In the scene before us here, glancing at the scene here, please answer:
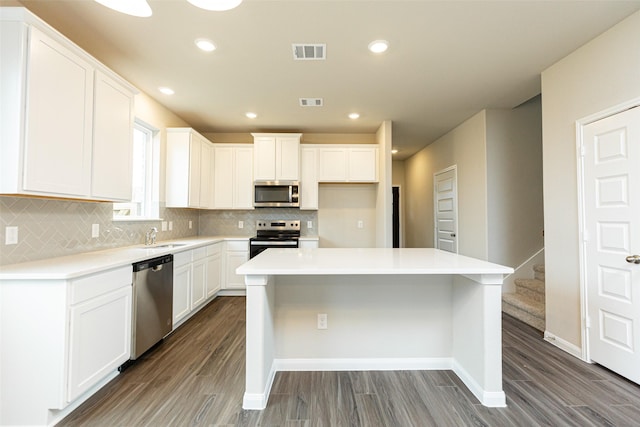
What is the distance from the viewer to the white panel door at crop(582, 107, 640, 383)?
82.7 inches

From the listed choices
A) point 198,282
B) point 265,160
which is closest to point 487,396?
point 198,282

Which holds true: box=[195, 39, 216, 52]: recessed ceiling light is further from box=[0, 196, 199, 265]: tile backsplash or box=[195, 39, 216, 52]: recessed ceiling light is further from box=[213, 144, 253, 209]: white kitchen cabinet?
box=[213, 144, 253, 209]: white kitchen cabinet

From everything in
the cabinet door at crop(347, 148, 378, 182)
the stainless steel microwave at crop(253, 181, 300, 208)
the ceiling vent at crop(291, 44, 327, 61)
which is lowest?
the stainless steel microwave at crop(253, 181, 300, 208)

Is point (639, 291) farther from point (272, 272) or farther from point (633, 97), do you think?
point (272, 272)

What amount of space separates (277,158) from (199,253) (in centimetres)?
191

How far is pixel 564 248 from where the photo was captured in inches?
106

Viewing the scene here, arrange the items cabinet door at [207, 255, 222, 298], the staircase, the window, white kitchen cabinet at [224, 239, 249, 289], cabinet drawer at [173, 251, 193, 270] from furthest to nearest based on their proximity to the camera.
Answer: white kitchen cabinet at [224, 239, 249, 289] < cabinet door at [207, 255, 222, 298] < the window < the staircase < cabinet drawer at [173, 251, 193, 270]

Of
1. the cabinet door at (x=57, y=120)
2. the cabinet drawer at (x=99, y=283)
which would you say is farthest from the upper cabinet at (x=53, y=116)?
the cabinet drawer at (x=99, y=283)

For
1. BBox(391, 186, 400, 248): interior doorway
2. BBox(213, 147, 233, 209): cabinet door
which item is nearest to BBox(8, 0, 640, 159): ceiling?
BBox(213, 147, 233, 209): cabinet door

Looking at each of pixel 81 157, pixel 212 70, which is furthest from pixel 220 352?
pixel 212 70

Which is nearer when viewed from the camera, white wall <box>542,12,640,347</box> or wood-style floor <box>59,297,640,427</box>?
wood-style floor <box>59,297,640,427</box>

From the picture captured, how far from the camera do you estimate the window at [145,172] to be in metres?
3.58

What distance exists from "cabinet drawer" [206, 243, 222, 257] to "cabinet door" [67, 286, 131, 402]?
1.62 metres

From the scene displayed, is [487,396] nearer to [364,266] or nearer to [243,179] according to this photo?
[364,266]
